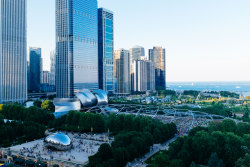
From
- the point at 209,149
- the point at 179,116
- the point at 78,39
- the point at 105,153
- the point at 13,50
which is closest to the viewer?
the point at 105,153

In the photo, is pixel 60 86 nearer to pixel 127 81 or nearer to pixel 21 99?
pixel 21 99

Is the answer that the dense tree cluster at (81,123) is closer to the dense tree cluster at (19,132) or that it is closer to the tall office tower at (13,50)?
the dense tree cluster at (19,132)

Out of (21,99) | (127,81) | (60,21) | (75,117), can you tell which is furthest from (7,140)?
(127,81)

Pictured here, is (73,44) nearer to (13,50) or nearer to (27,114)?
(13,50)

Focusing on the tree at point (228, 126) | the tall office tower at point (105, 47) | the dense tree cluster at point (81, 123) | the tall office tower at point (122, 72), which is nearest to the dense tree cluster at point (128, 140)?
the dense tree cluster at point (81, 123)

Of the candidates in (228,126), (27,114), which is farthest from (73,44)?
(228,126)
